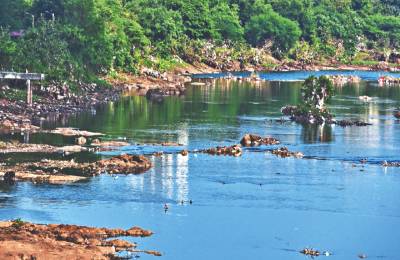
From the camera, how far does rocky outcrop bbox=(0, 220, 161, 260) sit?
69.8m

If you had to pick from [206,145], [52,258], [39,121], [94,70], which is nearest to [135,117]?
[39,121]

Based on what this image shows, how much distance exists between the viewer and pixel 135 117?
147 meters

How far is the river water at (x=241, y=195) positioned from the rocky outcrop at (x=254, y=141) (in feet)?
5.96

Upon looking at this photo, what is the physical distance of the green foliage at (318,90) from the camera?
477 feet

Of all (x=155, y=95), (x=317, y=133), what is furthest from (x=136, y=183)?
(x=155, y=95)

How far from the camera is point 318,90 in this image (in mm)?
144875

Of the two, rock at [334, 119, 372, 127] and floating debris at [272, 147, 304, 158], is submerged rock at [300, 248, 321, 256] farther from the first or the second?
rock at [334, 119, 372, 127]

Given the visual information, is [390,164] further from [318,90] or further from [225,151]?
[318,90]

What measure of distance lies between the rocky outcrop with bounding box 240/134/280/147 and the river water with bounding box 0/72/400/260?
5.96 ft

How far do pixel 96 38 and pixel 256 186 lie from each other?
99657 millimetres

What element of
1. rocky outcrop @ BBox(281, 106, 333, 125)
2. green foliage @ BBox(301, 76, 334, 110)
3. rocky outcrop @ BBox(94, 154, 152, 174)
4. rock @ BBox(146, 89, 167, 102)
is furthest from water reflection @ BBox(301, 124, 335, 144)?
rock @ BBox(146, 89, 167, 102)

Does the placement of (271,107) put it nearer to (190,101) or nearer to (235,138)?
(190,101)

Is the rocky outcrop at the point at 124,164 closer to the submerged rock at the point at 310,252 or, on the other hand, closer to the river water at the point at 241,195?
the river water at the point at 241,195

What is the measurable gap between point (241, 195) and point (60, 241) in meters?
25.4
